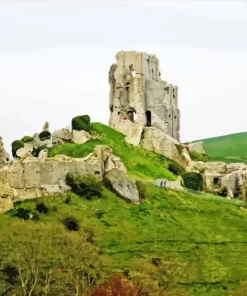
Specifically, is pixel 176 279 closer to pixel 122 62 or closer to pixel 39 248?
pixel 39 248

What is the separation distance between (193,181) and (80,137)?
580 inches

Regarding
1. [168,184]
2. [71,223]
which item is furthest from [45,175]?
[168,184]

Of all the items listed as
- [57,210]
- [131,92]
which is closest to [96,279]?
[57,210]

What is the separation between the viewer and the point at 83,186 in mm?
102938

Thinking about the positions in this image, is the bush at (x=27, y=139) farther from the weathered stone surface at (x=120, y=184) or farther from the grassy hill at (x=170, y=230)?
the weathered stone surface at (x=120, y=184)

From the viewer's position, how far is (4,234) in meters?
85.5

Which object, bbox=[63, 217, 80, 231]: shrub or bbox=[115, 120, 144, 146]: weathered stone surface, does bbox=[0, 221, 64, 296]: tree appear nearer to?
bbox=[63, 217, 80, 231]: shrub

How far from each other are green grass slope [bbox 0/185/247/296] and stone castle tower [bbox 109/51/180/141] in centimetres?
2831

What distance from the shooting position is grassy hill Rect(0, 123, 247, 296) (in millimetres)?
93000

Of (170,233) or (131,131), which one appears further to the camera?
(131,131)

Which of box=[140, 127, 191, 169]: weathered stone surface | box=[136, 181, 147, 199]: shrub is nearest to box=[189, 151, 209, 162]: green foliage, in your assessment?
box=[140, 127, 191, 169]: weathered stone surface

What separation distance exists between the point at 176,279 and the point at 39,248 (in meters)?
12.4

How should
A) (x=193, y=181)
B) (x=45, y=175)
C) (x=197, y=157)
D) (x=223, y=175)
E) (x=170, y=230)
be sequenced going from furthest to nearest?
(x=197, y=157)
(x=223, y=175)
(x=193, y=181)
(x=45, y=175)
(x=170, y=230)

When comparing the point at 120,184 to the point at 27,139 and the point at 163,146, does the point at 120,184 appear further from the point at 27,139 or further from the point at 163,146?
the point at 27,139
